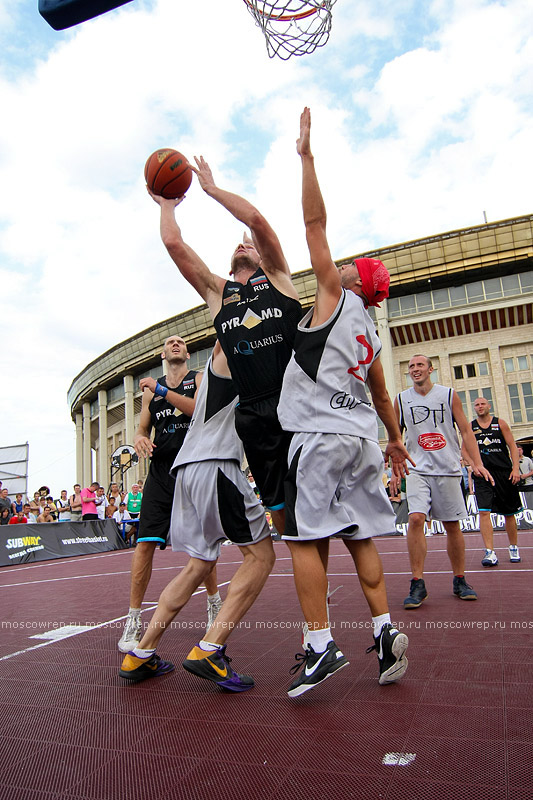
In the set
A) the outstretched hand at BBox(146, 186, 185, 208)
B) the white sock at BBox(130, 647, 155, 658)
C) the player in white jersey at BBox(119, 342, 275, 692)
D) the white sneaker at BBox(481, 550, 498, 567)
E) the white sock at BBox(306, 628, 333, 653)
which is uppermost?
the outstretched hand at BBox(146, 186, 185, 208)

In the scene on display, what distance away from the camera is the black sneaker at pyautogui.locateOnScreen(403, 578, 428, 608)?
4527 millimetres

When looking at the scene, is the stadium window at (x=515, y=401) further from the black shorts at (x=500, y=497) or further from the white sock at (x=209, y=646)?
the white sock at (x=209, y=646)

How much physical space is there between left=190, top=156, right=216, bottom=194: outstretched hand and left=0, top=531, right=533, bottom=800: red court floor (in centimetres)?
277

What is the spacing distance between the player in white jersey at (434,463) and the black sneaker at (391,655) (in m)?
2.21

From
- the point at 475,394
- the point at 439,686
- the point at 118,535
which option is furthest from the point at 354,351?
the point at 475,394

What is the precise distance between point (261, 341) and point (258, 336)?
3 cm

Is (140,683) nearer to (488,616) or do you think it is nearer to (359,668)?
(359,668)

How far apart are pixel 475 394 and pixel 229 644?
37.0 meters

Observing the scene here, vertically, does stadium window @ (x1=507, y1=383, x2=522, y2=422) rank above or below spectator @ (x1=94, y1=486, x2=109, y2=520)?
above

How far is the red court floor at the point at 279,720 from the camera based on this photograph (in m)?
1.83

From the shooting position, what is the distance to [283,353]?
10.3 ft

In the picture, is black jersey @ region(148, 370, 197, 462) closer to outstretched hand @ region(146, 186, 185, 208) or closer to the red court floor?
outstretched hand @ region(146, 186, 185, 208)

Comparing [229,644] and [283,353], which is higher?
[283,353]

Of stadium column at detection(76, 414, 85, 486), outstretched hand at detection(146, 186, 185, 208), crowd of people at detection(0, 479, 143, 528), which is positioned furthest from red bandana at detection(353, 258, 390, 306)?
stadium column at detection(76, 414, 85, 486)
